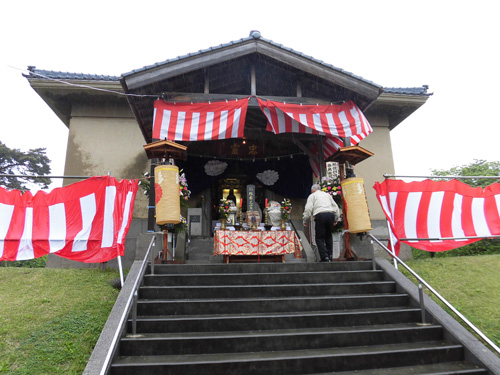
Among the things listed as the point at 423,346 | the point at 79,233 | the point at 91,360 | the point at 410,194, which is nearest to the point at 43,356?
the point at 91,360

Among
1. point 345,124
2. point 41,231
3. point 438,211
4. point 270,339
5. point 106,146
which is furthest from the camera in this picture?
point 106,146

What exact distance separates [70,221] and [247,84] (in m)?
6.09

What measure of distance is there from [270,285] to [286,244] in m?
2.07

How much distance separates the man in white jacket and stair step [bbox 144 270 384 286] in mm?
962

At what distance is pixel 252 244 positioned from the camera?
275 inches

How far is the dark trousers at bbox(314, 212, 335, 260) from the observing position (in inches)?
258

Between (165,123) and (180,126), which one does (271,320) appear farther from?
(165,123)

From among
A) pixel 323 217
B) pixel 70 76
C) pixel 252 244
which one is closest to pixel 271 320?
pixel 252 244

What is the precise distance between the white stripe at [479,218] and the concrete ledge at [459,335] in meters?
3.24

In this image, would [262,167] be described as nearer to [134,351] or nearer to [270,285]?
[270,285]

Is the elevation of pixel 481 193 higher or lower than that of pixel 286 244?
higher

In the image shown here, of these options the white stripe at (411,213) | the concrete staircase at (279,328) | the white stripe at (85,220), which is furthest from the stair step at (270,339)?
the white stripe at (411,213)

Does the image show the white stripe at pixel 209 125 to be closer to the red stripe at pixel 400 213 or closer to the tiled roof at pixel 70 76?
the tiled roof at pixel 70 76

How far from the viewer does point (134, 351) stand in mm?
3842
